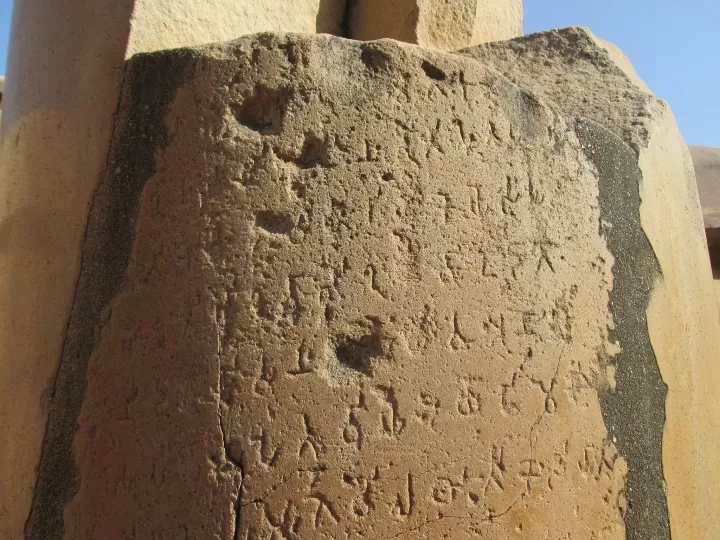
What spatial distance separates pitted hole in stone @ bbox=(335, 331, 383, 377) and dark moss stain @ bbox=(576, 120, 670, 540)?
623 millimetres

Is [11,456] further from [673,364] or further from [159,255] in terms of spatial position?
[673,364]

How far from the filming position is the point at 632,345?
6.14ft

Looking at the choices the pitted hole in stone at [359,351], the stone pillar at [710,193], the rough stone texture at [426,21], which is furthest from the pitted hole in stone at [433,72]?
the stone pillar at [710,193]

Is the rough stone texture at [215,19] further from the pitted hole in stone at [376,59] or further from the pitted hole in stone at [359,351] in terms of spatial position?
the pitted hole in stone at [359,351]

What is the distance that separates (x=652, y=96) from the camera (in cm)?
228

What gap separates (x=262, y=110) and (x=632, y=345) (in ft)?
3.67

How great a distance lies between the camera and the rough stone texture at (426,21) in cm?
245

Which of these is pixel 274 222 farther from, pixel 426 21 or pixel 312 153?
pixel 426 21

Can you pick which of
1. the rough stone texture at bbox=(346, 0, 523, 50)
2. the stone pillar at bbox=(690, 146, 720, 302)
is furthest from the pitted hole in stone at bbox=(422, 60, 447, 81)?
the stone pillar at bbox=(690, 146, 720, 302)

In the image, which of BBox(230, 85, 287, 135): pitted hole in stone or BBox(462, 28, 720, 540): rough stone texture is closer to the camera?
BBox(230, 85, 287, 135): pitted hole in stone

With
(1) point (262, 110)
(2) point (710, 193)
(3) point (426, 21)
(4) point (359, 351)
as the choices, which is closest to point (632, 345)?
(4) point (359, 351)

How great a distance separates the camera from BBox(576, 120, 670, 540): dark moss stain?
69.7 inches

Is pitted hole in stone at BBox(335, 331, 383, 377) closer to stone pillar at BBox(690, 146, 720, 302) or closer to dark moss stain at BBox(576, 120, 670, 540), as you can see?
dark moss stain at BBox(576, 120, 670, 540)

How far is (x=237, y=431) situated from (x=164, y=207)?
0.52 m
